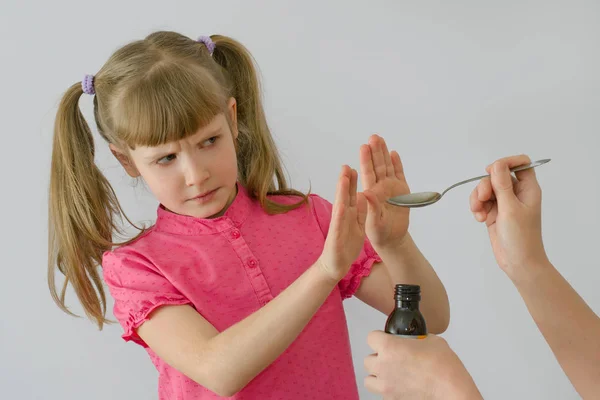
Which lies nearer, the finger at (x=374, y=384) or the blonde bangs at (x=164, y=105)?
the finger at (x=374, y=384)

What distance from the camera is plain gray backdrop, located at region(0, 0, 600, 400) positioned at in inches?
60.7

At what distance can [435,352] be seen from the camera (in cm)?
90

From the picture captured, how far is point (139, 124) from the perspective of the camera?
116 cm

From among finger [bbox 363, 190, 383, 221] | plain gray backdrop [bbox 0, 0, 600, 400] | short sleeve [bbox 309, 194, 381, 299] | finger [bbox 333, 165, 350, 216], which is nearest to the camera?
finger [bbox 333, 165, 350, 216]

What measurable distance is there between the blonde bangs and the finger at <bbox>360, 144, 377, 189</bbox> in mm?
239

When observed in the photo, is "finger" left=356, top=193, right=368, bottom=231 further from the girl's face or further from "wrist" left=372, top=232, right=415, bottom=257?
the girl's face

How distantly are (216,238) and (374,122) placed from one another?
505mm

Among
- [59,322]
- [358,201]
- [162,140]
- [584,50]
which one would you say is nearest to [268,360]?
[358,201]

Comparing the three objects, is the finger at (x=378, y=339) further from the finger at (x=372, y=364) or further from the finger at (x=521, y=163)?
the finger at (x=521, y=163)

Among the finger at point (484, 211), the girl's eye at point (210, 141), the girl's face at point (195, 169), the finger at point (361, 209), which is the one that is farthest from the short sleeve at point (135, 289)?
the finger at point (484, 211)

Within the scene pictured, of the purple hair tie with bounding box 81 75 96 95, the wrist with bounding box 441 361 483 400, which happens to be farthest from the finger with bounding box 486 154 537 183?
the purple hair tie with bounding box 81 75 96 95

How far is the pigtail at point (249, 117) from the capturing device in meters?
1.36

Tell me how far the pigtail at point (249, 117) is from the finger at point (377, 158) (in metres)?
0.23

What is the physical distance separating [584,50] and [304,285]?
2.95 feet
